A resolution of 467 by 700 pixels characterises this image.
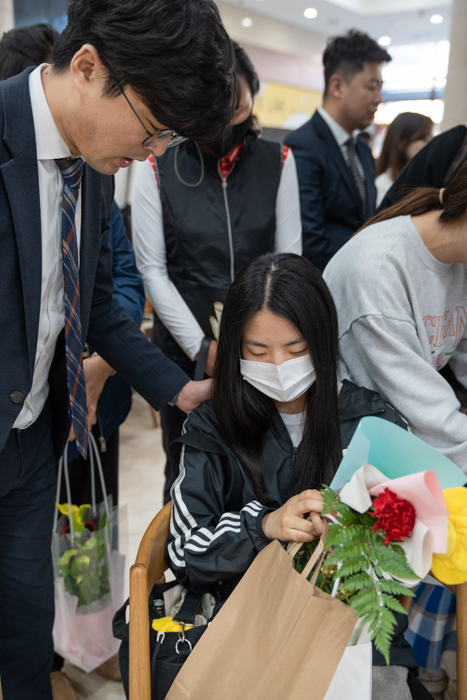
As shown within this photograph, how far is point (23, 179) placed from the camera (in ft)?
3.14

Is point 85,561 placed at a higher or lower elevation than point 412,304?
lower

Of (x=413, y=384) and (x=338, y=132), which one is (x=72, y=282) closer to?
(x=413, y=384)

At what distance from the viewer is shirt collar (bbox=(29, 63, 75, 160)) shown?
967mm

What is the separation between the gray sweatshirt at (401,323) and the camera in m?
1.27

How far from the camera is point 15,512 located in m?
1.25

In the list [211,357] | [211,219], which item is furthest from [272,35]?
[211,357]

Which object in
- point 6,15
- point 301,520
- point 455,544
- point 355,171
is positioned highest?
point 6,15

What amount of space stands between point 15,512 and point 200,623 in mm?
449

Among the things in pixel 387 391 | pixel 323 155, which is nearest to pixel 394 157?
pixel 323 155

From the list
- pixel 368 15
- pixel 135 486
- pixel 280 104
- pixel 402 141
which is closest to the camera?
pixel 135 486

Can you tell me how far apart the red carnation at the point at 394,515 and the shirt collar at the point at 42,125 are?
0.74 m

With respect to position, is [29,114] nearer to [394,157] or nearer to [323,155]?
[323,155]

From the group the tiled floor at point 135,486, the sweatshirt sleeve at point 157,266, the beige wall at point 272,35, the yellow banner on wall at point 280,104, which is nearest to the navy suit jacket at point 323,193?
the sweatshirt sleeve at point 157,266

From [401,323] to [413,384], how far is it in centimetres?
13
